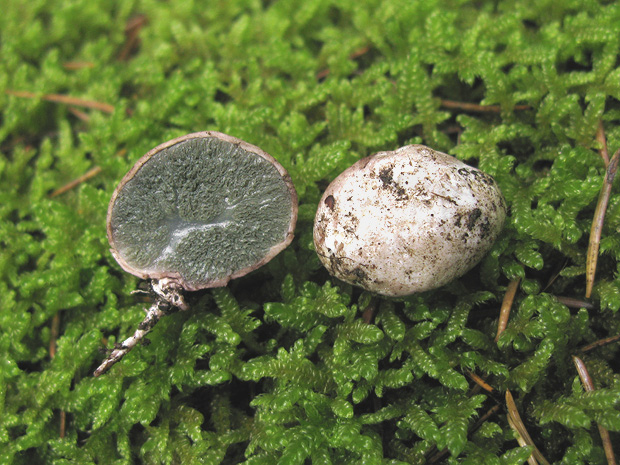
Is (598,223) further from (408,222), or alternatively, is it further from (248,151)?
(248,151)

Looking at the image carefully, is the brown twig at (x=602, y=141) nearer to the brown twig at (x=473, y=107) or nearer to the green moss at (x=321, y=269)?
the green moss at (x=321, y=269)

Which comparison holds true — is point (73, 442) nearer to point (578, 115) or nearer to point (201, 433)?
point (201, 433)

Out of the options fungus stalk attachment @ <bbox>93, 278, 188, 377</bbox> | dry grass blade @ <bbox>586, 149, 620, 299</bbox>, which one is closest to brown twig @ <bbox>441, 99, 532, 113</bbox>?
dry grass blade @ <bbox>586, 149, 620, 299</bbox>

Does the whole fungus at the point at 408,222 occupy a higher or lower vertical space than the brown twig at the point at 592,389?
higher

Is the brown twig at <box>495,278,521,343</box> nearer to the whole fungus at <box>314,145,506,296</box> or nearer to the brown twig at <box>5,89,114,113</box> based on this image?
the whole fungus at <box>314,145,506,296</box>

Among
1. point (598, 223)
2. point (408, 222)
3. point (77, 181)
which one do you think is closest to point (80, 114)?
point (77, 181)

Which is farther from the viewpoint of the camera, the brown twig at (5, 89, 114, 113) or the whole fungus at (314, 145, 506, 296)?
the brown twig at (5, 89, 114, 113)

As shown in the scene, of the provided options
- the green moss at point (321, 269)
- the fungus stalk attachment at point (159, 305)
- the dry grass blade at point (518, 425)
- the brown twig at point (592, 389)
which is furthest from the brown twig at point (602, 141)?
the fungus stalk attachment at point (159, 305)
